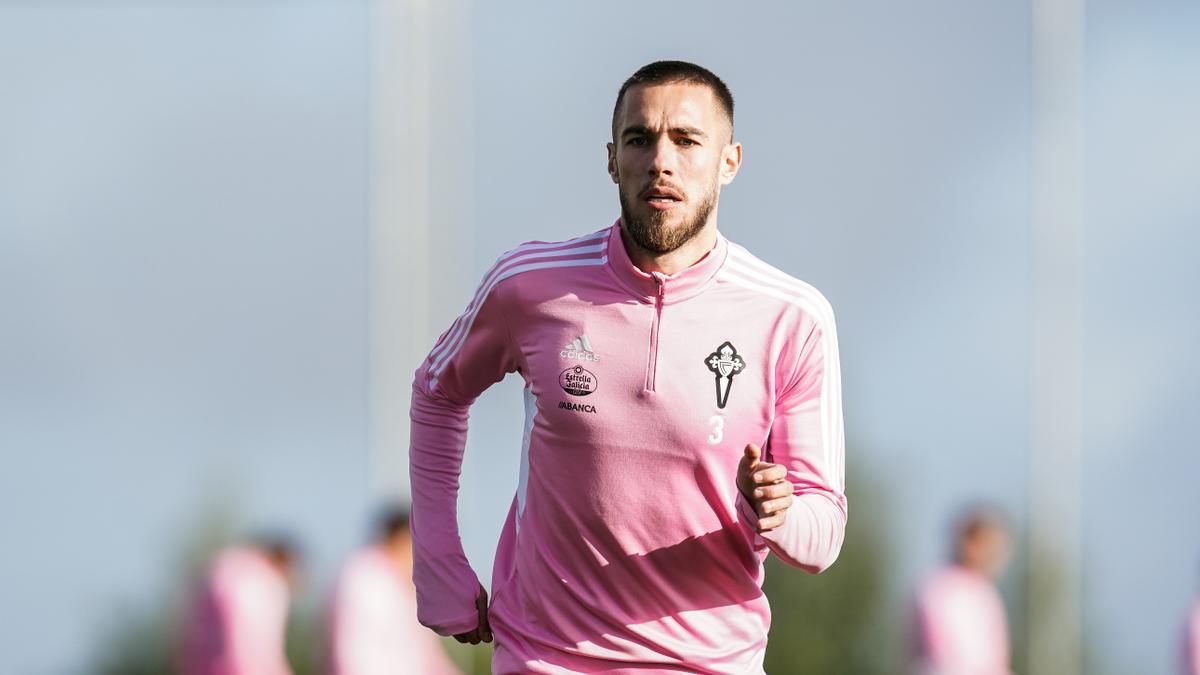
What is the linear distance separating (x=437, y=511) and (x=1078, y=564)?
6994 mm

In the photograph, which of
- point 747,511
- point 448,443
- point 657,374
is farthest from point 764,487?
point 448,443

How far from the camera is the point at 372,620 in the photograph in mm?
7230

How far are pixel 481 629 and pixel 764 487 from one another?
35.0 inches

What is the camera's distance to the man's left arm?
124 inches

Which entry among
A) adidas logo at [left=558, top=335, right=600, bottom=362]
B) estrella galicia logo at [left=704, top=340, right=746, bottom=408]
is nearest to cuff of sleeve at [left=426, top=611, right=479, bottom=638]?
adidas logo at [left=558, top=335, right=600, bottom=362]

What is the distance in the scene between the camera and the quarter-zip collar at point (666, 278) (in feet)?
10.9

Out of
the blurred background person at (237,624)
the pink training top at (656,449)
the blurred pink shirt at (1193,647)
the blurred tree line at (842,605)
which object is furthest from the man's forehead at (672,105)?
the blurred tree line at (842,605)

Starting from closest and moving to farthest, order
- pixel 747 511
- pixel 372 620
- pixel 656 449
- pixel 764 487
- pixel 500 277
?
pixel 764 487, pixel 747 511, pixel 656 449, pixel 500 277, pixel 372 620

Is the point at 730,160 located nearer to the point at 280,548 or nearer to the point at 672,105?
the point at 672,105

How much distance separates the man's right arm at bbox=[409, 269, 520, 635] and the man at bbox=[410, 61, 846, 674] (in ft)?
0.16

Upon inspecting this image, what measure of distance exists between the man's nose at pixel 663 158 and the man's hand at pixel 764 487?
2.01 feet

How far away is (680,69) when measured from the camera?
11.0 ft

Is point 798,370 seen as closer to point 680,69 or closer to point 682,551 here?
point 682,551

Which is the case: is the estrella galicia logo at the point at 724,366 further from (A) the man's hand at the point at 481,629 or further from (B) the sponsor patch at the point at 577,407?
(A) the man's hand at the point at 481,629
